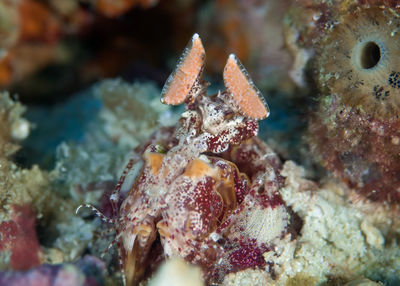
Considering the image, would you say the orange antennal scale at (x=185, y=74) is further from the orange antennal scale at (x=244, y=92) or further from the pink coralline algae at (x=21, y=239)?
the pink coralline algae at (x=21, y=239)

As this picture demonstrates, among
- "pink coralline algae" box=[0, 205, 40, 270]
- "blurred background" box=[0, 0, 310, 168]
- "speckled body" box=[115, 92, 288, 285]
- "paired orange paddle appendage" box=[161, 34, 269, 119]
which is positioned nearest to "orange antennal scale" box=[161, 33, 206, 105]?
"paired orange paddle appendage" box=[161, 34, 269, 119]

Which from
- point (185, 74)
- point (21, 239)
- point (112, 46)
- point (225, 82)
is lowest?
point (21, 239)

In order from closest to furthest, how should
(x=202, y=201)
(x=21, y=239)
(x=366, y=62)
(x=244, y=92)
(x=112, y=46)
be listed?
(x=202, y=201), (x=244, y=92), (x=366, y=62), (x=21, y=239), (x=112, y=46)

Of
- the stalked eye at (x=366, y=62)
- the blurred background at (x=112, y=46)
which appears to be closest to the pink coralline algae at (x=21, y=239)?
the blurred background at (x=112, y=46)

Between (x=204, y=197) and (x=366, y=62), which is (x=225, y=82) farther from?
(x=366, y=62)

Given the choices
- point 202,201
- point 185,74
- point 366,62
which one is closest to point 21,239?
point 202,201

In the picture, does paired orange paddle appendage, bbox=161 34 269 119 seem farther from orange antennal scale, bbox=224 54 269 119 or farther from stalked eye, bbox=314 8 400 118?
stalked eye, bbox=314 8 400 118

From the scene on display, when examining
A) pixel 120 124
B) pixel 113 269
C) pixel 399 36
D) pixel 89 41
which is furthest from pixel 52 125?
pixel 399 36
